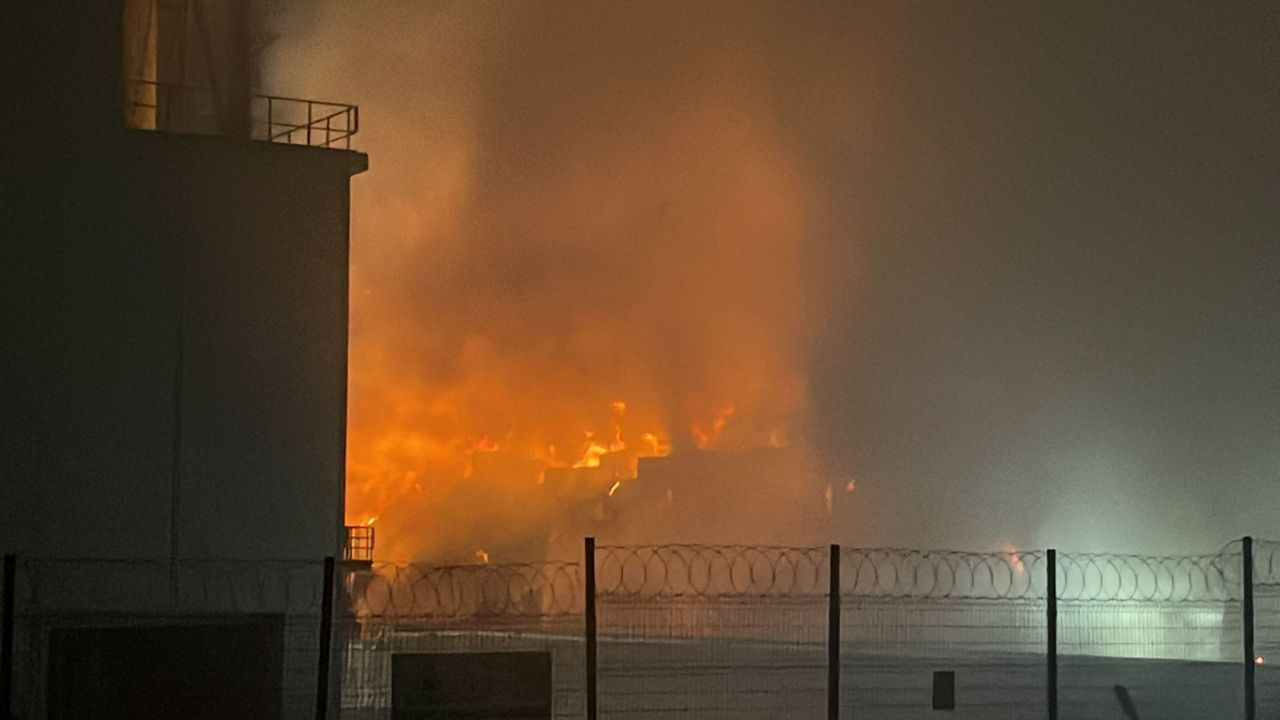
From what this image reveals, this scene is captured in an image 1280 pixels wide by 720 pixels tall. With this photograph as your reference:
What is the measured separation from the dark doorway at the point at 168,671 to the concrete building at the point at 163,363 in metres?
0.02

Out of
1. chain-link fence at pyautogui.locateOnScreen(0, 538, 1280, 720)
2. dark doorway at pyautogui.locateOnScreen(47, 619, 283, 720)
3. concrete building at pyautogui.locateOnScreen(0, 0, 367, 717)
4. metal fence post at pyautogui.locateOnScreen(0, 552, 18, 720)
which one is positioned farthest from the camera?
concrete building at pyautogui.locateOnScreen(0, 0, 367, 717)

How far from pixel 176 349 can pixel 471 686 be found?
4.19m

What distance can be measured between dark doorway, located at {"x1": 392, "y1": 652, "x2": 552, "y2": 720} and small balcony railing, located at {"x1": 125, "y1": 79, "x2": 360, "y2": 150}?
5.54 meters

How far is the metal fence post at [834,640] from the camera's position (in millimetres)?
11133

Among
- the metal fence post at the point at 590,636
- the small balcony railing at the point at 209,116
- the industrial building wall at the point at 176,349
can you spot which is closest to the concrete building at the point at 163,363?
the industrial building wall at the point at 176,349

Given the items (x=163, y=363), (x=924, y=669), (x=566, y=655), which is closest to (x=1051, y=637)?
(x=924, y=669)

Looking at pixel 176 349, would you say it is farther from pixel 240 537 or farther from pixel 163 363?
pixel 240 537

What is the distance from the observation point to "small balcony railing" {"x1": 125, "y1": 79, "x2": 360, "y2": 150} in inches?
590

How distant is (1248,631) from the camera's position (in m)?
12.9

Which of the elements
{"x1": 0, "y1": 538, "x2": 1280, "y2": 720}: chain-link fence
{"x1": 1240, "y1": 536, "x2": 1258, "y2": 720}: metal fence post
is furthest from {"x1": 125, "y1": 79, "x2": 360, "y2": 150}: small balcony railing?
{"x1": 1240, "y1": 536, "x2": 1258, "y2": 720}: metal fence post

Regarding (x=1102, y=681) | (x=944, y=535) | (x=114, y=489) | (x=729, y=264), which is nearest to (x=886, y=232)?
(x=729, y=264)

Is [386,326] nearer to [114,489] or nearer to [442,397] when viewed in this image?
[442,397]

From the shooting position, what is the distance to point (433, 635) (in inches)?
445

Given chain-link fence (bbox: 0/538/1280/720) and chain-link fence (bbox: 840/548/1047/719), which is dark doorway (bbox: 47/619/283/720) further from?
chain-link fence (bbox: 840/548/1047/719)
